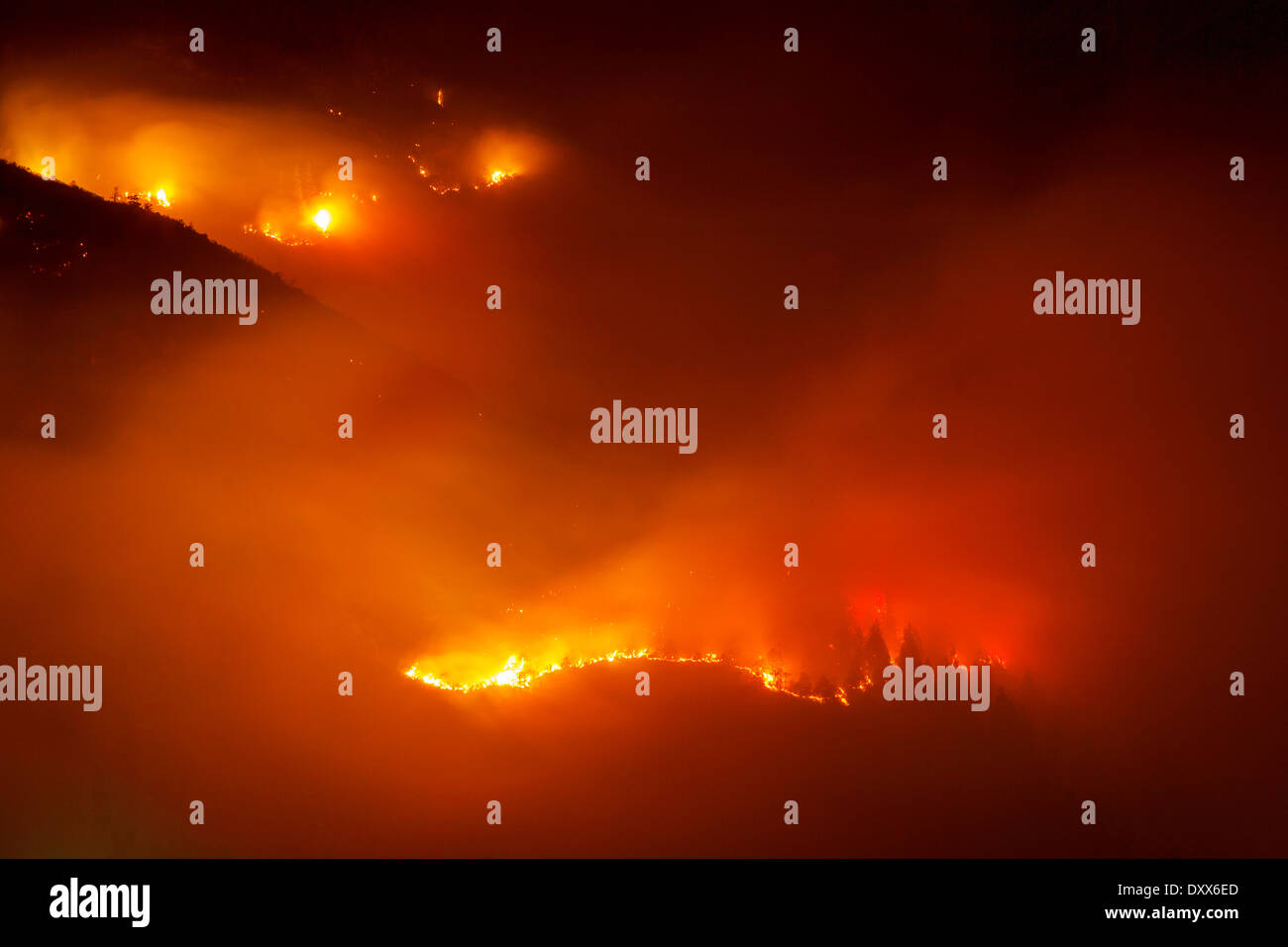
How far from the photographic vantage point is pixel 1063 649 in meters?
16.3

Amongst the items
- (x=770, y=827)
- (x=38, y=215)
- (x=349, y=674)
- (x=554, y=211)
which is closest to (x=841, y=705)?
(x=770, y=827)

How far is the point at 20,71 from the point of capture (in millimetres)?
17453

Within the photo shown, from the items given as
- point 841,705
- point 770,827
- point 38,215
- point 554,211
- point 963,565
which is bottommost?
point 770,827

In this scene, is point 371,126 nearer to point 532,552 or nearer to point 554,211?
point 554,211

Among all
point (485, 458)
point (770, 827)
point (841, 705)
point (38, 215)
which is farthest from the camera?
point (485, 458)

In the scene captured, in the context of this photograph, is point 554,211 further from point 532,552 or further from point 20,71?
point 20,71

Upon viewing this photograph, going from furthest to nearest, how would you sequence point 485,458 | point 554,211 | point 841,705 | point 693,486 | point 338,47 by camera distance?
1. point 554,211
2. point 338,47
3. point 693,486
4. point 485,458
5. point 841,705

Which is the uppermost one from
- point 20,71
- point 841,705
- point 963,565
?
point 20,71

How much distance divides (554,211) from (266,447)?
9962mm

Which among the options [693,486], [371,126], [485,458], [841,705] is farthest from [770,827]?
[371,126]

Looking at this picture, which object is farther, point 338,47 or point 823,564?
point 338,47

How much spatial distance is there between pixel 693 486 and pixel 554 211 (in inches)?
330

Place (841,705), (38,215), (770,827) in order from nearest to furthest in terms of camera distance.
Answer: (770,827), (841,705), (38,215)

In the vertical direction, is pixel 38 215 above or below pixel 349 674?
above
